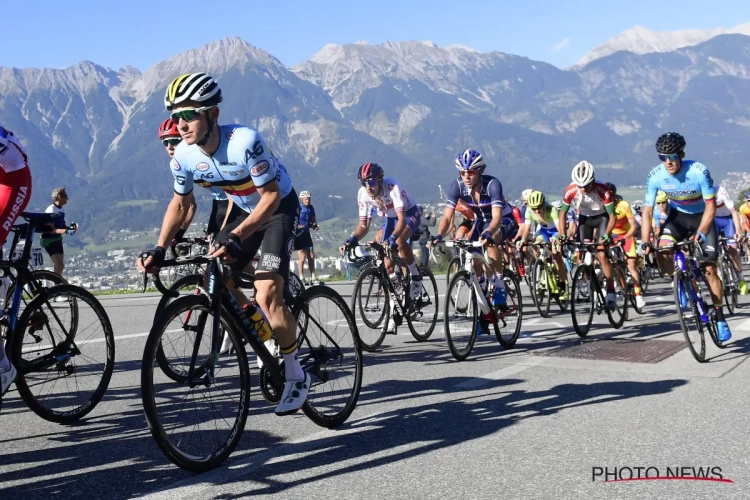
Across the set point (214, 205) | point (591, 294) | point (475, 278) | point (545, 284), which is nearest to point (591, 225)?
point (545, 284)

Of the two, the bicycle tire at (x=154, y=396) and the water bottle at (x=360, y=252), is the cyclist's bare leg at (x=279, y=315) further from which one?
the water bottle at (x=360, y=252)

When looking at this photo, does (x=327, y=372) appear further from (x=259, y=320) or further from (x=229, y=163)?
(x=229, y=163)

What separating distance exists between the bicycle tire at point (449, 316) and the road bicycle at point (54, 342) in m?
3.39

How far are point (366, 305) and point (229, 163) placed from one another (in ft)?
14.2

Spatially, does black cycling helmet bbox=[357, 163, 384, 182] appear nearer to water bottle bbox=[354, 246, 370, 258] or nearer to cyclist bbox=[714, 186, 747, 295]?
water bottle bbox=[354, 246, 370, 258]

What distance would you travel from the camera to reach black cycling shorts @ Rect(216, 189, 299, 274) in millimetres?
5055

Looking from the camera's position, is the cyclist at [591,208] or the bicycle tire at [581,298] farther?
the cyclist at [591,208]

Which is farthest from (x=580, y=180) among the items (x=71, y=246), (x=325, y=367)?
(x=71, y=246)

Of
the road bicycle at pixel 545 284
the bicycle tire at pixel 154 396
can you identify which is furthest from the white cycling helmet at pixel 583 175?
the bicycle tire at pixel 154 396

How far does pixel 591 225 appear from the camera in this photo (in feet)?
39.6

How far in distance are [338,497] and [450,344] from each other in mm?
4207

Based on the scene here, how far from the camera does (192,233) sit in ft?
29.1

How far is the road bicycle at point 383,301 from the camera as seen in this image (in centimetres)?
909

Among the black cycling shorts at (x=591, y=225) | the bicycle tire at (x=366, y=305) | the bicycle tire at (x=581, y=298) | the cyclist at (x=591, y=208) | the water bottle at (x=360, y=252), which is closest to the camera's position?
the bicycle tire at (x=366, y=305)
